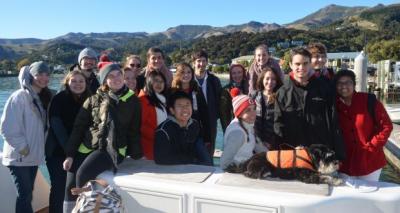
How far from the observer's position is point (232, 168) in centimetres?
339

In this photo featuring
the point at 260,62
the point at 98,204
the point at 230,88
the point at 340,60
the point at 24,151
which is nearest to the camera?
the point at 98,204

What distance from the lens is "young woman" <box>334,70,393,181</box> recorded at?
3.53 meters

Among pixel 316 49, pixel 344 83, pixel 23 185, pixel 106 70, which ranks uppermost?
pixel 316 49

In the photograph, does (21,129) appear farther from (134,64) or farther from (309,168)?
(309,168)

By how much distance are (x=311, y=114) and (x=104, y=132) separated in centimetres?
182

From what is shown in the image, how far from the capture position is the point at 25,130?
373 centimetres

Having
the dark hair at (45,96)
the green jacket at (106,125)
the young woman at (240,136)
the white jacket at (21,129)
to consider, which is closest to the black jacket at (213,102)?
the young woman at (240,136)

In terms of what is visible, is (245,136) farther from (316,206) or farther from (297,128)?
(316,206)

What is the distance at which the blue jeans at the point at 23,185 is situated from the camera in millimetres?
3721

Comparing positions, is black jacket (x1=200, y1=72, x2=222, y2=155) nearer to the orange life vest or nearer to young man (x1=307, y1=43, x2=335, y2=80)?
young man (x1=307, y1=43, x2=335, y2=80)

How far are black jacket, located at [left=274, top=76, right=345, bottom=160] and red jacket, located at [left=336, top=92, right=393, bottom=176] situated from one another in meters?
0.17

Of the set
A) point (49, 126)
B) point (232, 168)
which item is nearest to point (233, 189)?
point (232, 168)

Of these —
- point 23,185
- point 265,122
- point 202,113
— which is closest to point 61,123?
point 23,185

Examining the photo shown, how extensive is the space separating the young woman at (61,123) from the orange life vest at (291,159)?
6.23 feet
